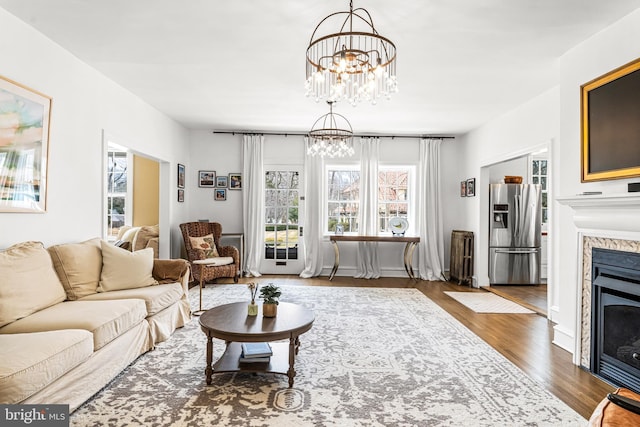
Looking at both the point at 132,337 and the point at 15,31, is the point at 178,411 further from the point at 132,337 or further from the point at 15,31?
the point at 15,31

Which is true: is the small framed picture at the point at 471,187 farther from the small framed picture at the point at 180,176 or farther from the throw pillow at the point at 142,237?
the throw pillow at the point at 142,237

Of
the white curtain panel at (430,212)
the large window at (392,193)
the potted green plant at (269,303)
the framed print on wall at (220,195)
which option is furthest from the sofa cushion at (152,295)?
the white curtain panel at (430,212)

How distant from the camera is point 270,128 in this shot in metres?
6.58

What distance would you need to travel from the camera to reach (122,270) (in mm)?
3385

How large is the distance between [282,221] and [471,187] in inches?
131

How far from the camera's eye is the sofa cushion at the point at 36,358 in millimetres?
1729

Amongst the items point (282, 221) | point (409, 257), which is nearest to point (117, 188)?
point (282, 221)

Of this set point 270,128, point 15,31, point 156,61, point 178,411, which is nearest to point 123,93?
point 156,61

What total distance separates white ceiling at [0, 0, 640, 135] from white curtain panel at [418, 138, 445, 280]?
1.77 meters

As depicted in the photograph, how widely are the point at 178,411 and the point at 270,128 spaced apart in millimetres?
5078

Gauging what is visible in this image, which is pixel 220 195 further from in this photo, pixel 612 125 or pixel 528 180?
pixel 612 125

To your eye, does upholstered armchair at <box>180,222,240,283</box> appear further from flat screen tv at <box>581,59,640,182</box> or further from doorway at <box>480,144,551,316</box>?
flat screen tv at <box>581,59,640,182</box>

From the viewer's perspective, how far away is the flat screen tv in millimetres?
2592

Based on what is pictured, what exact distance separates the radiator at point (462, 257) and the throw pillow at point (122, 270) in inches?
188
